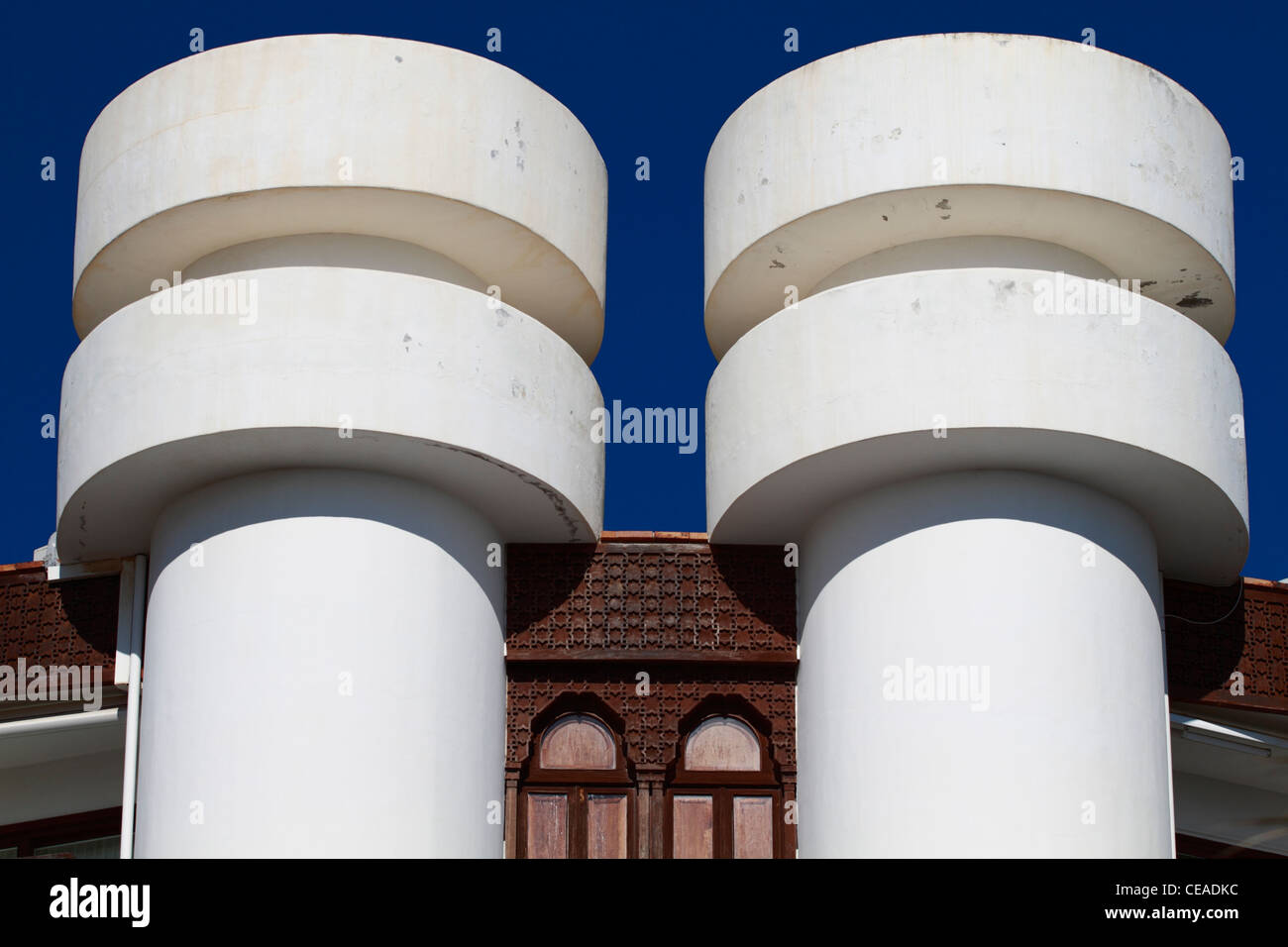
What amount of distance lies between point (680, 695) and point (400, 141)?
12.8ft

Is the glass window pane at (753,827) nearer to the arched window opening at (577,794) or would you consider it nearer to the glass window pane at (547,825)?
the arched window opening at (577,794)

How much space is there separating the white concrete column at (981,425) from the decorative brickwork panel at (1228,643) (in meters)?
0.30

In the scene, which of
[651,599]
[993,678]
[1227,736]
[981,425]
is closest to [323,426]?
[651,599]

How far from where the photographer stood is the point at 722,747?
14.9m

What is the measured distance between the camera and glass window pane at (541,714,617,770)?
14844 mm

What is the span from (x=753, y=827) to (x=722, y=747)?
547 mm

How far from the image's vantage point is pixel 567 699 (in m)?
14.9

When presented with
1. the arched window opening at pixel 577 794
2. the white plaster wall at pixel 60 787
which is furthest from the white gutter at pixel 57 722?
the arched window opening at pixel 577 794

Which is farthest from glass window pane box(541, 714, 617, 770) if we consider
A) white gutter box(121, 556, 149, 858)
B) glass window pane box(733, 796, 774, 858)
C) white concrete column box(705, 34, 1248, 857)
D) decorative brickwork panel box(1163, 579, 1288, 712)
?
decorative brickwork panel box(1163, 579, 1288, 712)

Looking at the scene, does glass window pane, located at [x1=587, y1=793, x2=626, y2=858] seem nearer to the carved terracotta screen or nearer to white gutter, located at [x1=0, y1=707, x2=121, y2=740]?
the carved terracotta screen

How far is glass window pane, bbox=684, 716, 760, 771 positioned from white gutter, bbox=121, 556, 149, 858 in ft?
11.4

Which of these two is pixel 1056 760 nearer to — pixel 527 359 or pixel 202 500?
pixel 527 359

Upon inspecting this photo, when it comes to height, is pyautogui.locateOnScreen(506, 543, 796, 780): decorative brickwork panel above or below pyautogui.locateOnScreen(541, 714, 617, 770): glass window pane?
above

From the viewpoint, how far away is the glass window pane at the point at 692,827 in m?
14.7
